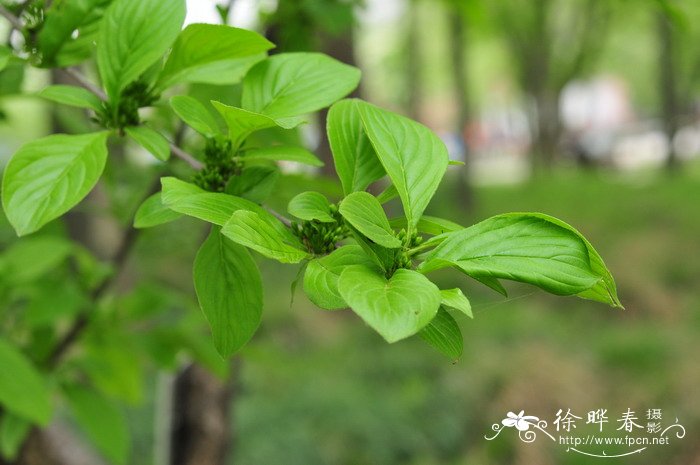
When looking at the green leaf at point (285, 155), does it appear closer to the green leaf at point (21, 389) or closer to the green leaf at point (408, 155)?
the green leaf at point (408, 155)

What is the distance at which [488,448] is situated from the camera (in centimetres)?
469

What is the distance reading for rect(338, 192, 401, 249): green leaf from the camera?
0.58 meters

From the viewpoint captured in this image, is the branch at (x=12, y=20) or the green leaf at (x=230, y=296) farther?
the branch at (x=12, y=20)

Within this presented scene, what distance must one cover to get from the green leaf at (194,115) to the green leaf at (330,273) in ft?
0.64

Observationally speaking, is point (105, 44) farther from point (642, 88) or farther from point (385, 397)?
point (642, 88)

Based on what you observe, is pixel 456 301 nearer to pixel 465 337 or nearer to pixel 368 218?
pixel 368 218

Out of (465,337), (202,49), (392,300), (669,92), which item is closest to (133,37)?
(202,49)

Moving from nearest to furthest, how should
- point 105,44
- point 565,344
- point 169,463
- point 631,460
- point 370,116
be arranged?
1. point 370,116
2. point 105,44
3. point 169,463
4. point 631,460
5. point 565,344

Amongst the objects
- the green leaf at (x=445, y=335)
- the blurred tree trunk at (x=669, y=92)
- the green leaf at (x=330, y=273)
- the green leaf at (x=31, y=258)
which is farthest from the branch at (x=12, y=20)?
the blurred tree trunk at (x=669, y=92)

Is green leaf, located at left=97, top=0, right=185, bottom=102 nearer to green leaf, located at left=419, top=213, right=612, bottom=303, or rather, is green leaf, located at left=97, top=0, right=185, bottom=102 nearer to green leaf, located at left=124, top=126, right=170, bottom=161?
green leaf, located at left=124, top=126, right=170, bottom=161

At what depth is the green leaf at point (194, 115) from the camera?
0.71 m

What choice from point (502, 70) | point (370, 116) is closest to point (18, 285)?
point (370, 116)

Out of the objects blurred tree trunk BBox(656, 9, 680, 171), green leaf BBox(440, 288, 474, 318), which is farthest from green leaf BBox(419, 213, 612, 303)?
blurred tree trunk BBox(656, 9, 680, 171)

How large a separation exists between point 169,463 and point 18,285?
2.26 feet
